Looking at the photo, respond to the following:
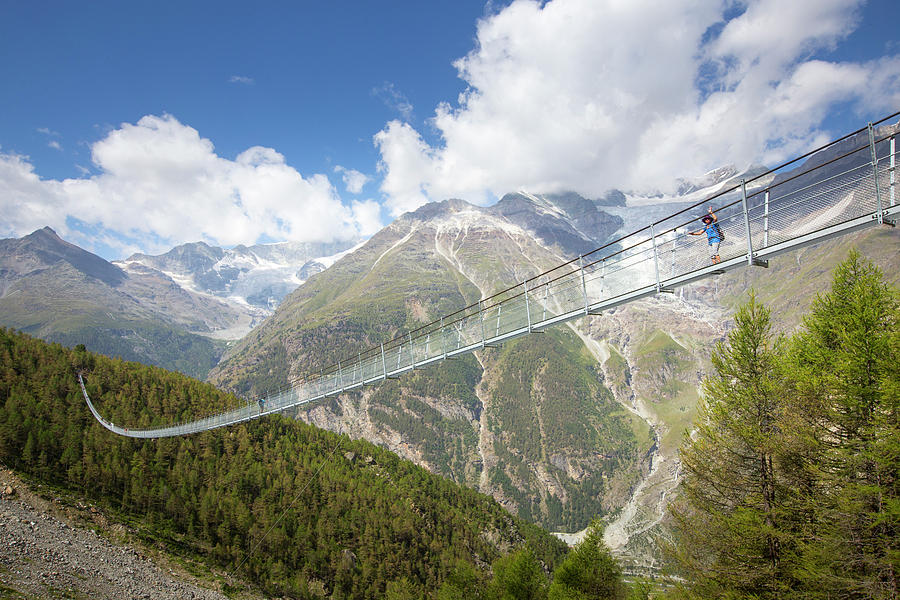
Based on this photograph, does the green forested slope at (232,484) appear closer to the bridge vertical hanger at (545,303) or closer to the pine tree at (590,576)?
the pine tree at (590,576)

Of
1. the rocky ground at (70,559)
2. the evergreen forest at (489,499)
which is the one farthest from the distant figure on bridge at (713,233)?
the rocky ground at (70,559)

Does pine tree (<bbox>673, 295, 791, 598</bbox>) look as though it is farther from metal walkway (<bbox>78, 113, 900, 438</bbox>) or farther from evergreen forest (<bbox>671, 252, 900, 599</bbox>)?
metal walkway (<bbox>78, 113, 900, 438</bbox>)

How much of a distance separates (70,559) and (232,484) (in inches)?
1358

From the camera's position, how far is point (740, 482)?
13492 millimetres

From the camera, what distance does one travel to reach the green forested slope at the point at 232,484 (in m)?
48.9

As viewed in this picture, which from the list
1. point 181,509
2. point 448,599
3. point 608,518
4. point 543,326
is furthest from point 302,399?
point 608,518

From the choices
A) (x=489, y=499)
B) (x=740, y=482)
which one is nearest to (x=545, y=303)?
(x=740, y=482)

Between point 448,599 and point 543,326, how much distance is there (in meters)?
29.2

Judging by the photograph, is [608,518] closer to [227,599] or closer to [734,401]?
[227,599]

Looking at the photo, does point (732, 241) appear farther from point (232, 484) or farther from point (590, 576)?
point (232, 484)

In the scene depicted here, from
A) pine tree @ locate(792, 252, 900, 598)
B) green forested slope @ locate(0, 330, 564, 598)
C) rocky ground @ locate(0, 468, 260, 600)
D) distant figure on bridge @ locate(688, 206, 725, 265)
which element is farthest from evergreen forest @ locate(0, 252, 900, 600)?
rocky ground @ locate(0, 468, 260, 600)

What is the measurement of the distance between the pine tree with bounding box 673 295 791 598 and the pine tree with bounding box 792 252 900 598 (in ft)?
2.84

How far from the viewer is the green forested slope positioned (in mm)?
48947

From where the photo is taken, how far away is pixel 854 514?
1027cm
